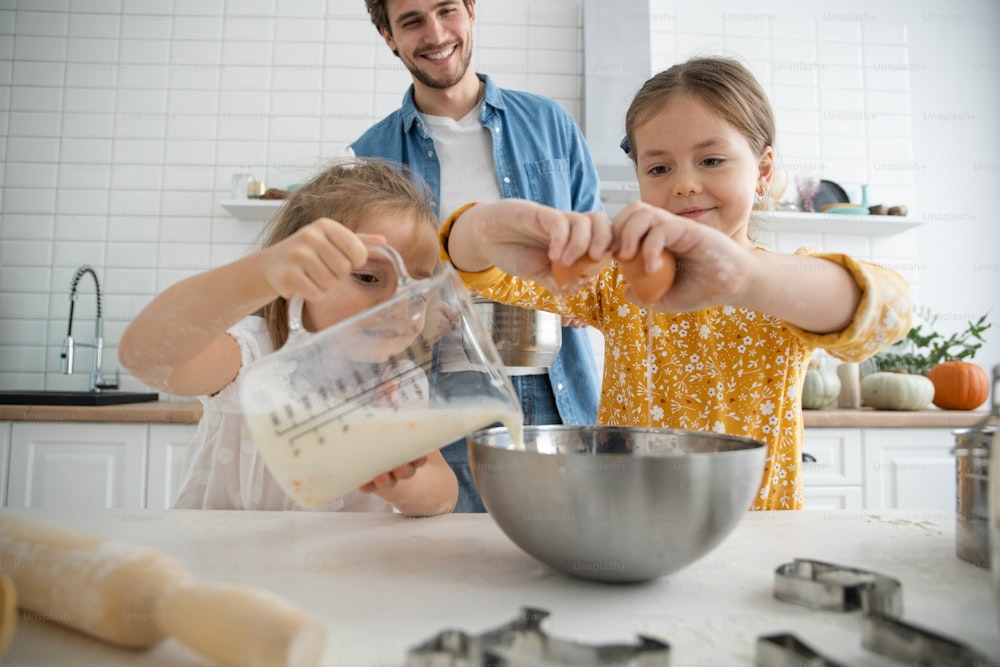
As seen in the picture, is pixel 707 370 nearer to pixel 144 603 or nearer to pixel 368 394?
pixel 368 394

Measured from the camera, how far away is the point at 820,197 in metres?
2.49

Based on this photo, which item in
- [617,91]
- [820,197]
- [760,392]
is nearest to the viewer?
[760,392]

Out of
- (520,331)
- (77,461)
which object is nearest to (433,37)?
(520,331)

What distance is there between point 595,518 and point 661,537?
0.17 ft

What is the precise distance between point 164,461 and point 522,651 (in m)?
1.76

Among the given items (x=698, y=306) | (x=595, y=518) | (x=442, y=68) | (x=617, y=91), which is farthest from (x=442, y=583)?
(x=617, y=91)

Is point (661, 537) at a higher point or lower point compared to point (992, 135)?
lower

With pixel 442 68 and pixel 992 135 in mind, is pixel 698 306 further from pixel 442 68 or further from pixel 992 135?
pixel 992 135

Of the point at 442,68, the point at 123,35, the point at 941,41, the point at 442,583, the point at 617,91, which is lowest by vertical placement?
the point at 442,583

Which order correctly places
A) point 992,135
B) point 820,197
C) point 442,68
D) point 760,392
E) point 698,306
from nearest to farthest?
point 698,306 < point 760,392 < point 442,68 < point 820,197 < point 992,135

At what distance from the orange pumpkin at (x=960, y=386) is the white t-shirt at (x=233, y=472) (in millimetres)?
2067

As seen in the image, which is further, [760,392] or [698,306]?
[760,392]

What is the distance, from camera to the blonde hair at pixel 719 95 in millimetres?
984

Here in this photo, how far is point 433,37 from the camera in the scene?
1.36 metres
